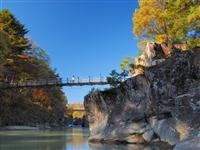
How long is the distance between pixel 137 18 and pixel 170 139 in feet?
70.2

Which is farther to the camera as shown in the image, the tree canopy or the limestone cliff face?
the tree canopy

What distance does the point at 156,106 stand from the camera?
20.9 m

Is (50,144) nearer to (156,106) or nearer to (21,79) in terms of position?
(156,106)

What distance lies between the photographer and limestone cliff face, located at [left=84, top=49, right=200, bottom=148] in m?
17.7

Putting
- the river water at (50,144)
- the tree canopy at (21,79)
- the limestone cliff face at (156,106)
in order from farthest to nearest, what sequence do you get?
the tree canopy at (21,79)
the river water at (50,144)
the limestone cliff face at (156,106)

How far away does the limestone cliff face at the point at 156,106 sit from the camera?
58.2ft

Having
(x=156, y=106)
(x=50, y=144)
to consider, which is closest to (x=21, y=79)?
(x=50, y=144)

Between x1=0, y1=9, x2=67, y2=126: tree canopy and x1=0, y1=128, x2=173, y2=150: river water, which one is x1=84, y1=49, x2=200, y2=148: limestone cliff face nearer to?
x1=0, y1=128, x2=173, y2=150: river water

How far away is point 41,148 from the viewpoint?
1811 cm

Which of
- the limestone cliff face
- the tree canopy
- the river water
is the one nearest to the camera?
the limestone cliff face

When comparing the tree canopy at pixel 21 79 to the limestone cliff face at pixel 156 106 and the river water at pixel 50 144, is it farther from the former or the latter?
the limestone cliff face at pixel 156 106

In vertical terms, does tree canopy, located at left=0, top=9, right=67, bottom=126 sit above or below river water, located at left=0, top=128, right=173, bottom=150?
above

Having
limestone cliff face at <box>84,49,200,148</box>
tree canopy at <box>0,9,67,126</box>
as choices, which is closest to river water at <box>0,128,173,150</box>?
limestone cliff face at <box>84,49,200,148</box>

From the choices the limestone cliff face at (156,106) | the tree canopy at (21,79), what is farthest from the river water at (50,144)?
the tree canopy at (21,79)
